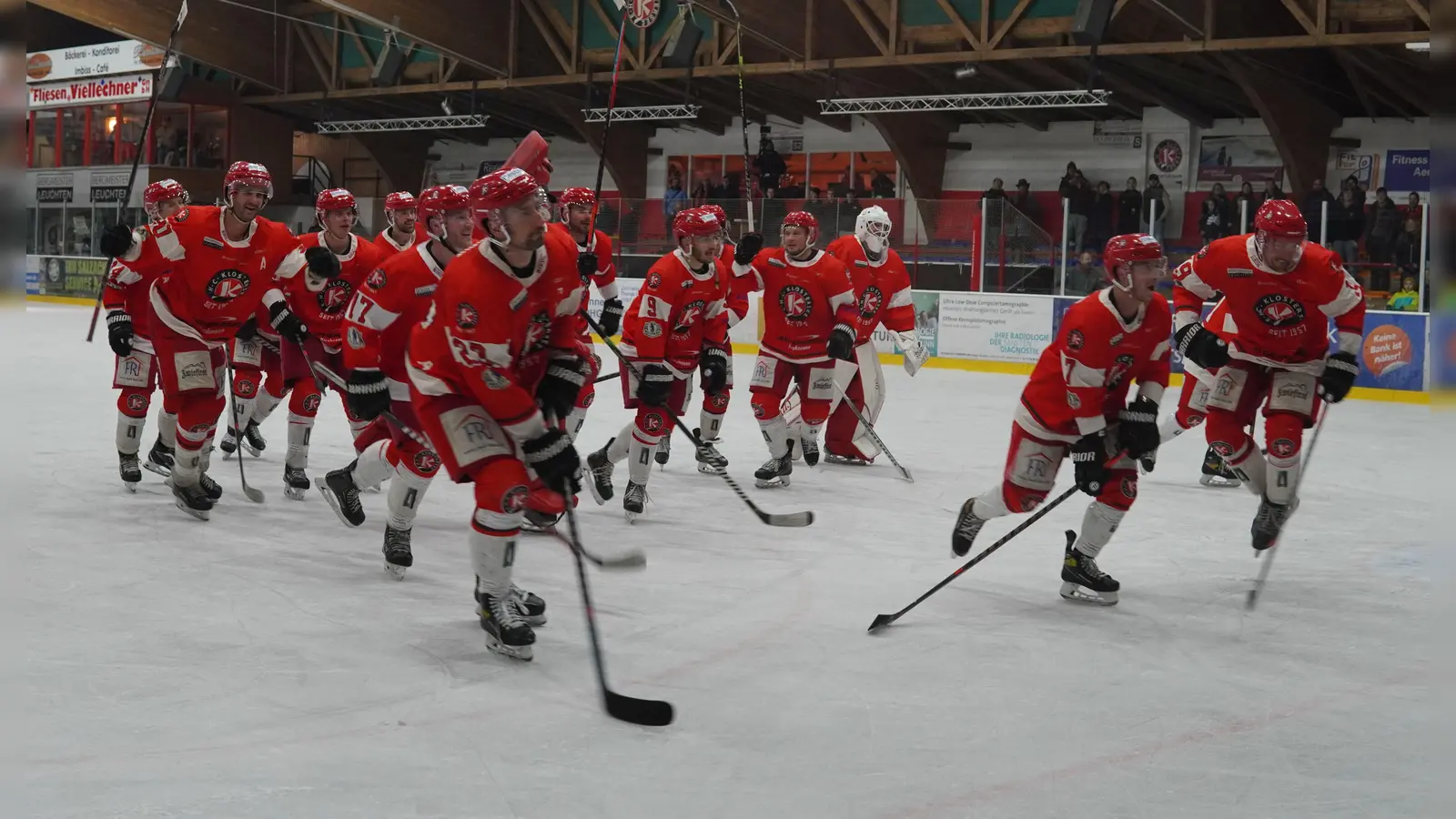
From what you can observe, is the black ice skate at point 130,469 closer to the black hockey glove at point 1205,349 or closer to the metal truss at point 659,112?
the black hockey glove at point 1205,349

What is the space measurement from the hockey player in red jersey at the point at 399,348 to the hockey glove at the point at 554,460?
824mm

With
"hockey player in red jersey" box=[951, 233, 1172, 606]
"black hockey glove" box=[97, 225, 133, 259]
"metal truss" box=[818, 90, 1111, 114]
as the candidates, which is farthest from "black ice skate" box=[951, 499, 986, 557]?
"metal truss" box=[818, 90, 1111, 114]

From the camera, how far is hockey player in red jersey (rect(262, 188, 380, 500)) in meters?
6.52

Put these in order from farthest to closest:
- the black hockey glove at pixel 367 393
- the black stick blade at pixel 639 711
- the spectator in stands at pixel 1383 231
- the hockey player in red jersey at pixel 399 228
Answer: the spectator in stands at pixel 1383 231
the hockey player in red jersey at pixel 399 228
the black hockey glove at pixel 367 393
the black stick blade at pixel 639 711

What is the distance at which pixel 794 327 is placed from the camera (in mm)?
7531

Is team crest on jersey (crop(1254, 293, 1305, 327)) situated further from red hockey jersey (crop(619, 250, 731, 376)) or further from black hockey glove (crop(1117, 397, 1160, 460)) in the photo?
red hockey jersey (crop(619, 250, 731, 376))

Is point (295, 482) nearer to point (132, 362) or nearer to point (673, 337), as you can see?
point (132, 362)

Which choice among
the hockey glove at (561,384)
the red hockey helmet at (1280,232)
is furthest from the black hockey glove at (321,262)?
the red hockey helmet at (1280,232)

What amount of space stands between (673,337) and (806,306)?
1188 millimetres

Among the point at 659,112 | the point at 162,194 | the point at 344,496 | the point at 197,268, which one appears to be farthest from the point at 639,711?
the point at 659,112

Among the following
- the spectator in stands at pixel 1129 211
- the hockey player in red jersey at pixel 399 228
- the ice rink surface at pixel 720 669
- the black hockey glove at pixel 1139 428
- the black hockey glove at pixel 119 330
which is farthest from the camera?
the spectator in stands at pixel 1129 211

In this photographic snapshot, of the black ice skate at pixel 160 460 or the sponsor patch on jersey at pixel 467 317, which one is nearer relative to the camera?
the sponsor patch on jersey at pixel 467 317

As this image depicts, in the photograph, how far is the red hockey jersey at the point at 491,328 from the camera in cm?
→ 362

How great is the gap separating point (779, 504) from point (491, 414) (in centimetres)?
334
